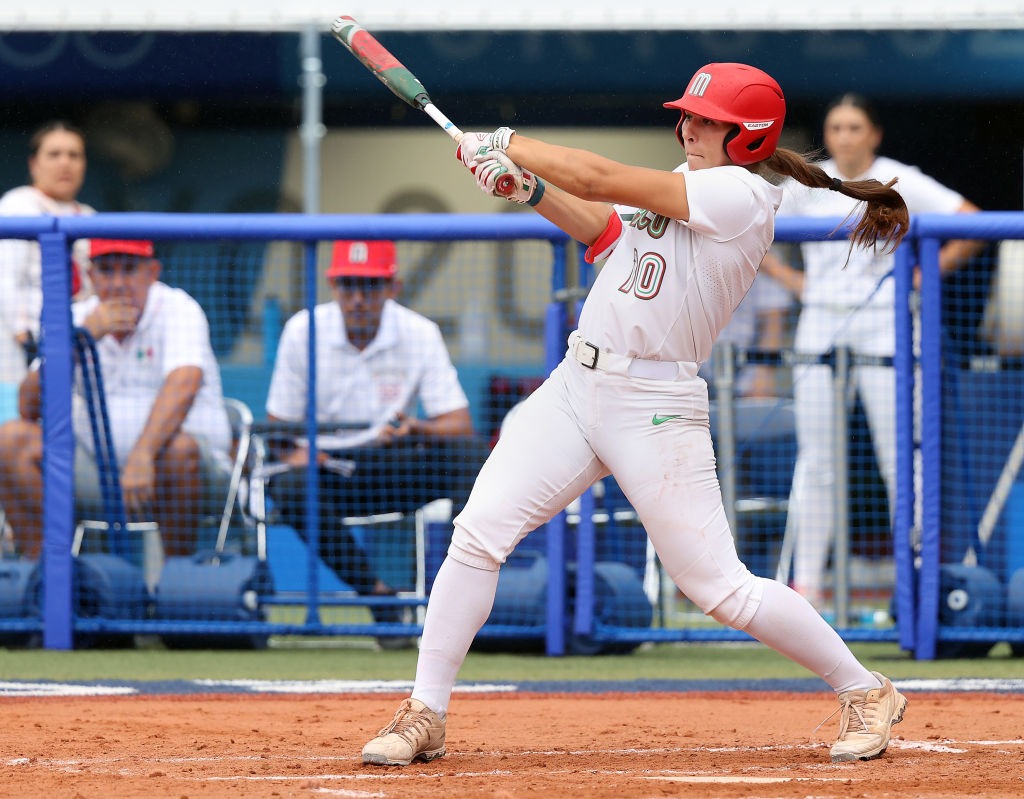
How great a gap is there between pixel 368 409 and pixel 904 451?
224cm

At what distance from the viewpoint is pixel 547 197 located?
420 cm

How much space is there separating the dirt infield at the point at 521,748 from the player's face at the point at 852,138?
2.76 m

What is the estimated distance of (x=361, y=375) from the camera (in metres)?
7.23

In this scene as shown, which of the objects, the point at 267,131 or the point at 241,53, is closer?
the point at 241,53

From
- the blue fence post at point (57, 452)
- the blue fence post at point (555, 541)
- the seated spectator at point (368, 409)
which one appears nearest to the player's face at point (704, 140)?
the blue fence post at point (555, 541)

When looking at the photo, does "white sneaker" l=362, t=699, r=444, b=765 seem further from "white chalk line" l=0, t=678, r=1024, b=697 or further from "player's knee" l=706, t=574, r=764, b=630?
"white chalk line" l=0, t=678, r=1024, b=697

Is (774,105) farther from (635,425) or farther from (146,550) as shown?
(146,550)

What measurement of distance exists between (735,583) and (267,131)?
7.95 m

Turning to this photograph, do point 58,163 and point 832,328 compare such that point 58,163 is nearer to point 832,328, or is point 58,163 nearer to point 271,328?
point 271,328

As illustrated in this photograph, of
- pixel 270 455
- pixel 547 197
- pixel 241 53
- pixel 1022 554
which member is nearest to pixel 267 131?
pixel 241 53

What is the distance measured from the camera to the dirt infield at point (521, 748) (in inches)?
149

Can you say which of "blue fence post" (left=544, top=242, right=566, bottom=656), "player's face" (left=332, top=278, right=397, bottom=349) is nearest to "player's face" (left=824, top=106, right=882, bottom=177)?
"blue fence post" (left=544, top=242, right=566, bottom=656)

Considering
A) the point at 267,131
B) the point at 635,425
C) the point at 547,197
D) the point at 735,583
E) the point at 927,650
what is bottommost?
the point at 927,650

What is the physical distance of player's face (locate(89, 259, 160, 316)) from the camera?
7.17 metres
